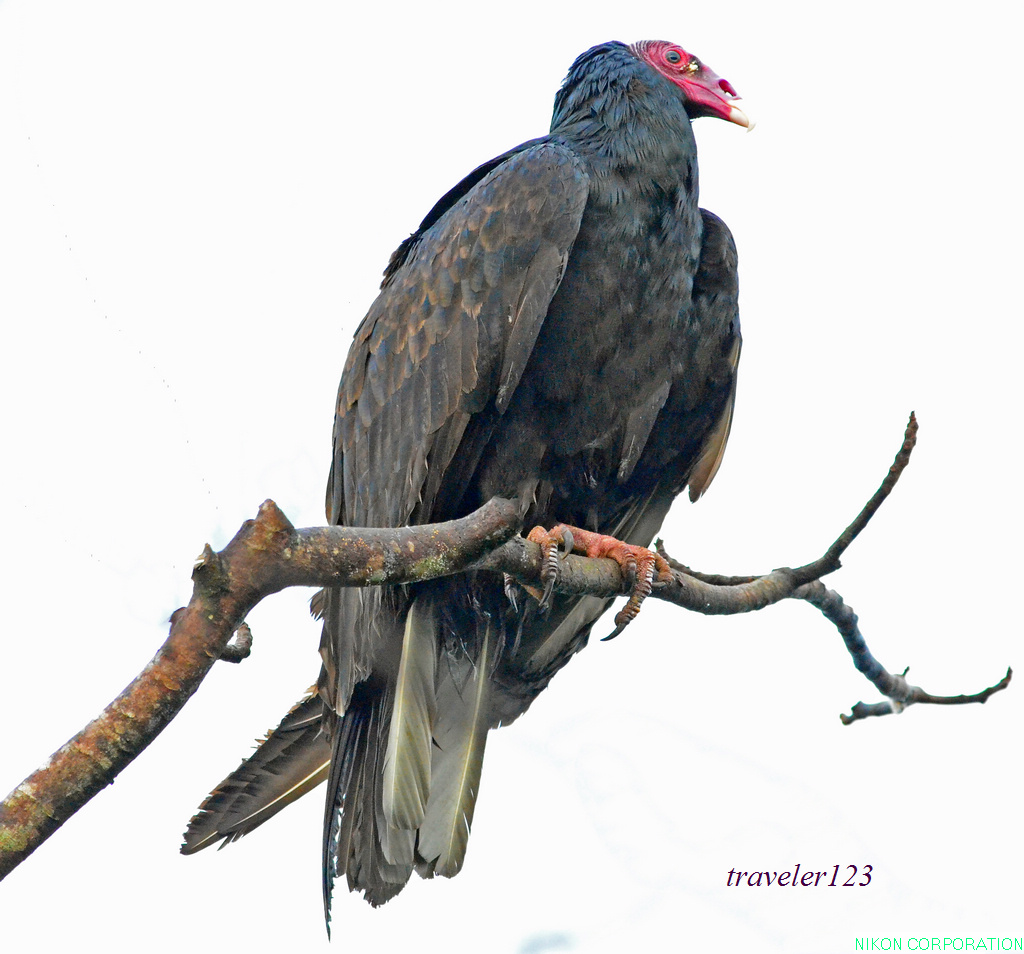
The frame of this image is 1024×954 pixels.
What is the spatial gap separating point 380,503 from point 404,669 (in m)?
0.54

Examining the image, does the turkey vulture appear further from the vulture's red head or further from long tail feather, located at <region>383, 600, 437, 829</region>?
the vulture's red head

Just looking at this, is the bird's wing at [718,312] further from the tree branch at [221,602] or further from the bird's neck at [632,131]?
the tree branch at [221,602]

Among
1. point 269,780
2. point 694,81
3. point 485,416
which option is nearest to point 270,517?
point 485,416

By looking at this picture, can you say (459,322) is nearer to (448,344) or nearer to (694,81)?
(448,344)

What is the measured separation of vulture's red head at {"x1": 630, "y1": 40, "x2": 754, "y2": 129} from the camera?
4.46m

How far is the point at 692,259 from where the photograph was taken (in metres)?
3.87

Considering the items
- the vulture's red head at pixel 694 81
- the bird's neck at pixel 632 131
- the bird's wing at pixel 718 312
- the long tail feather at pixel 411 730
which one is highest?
the vulture's red head at pixel 694 81

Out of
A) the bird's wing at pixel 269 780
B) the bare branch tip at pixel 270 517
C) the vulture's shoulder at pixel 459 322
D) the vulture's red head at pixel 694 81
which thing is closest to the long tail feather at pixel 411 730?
the bird's wing at pixel 269 780

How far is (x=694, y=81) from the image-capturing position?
449 cm

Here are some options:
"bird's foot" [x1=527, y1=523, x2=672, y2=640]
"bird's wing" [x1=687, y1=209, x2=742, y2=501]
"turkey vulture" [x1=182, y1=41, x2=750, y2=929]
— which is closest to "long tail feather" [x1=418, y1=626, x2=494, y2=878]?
"turkey vulture" [x1=182, y1=41, x2=750, y2=929]

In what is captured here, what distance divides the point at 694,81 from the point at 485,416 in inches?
67.8

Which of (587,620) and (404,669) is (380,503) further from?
(587,620)

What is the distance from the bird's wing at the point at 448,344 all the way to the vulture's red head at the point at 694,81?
843 mm

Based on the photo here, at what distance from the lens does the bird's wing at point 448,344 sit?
3582 millimetres
